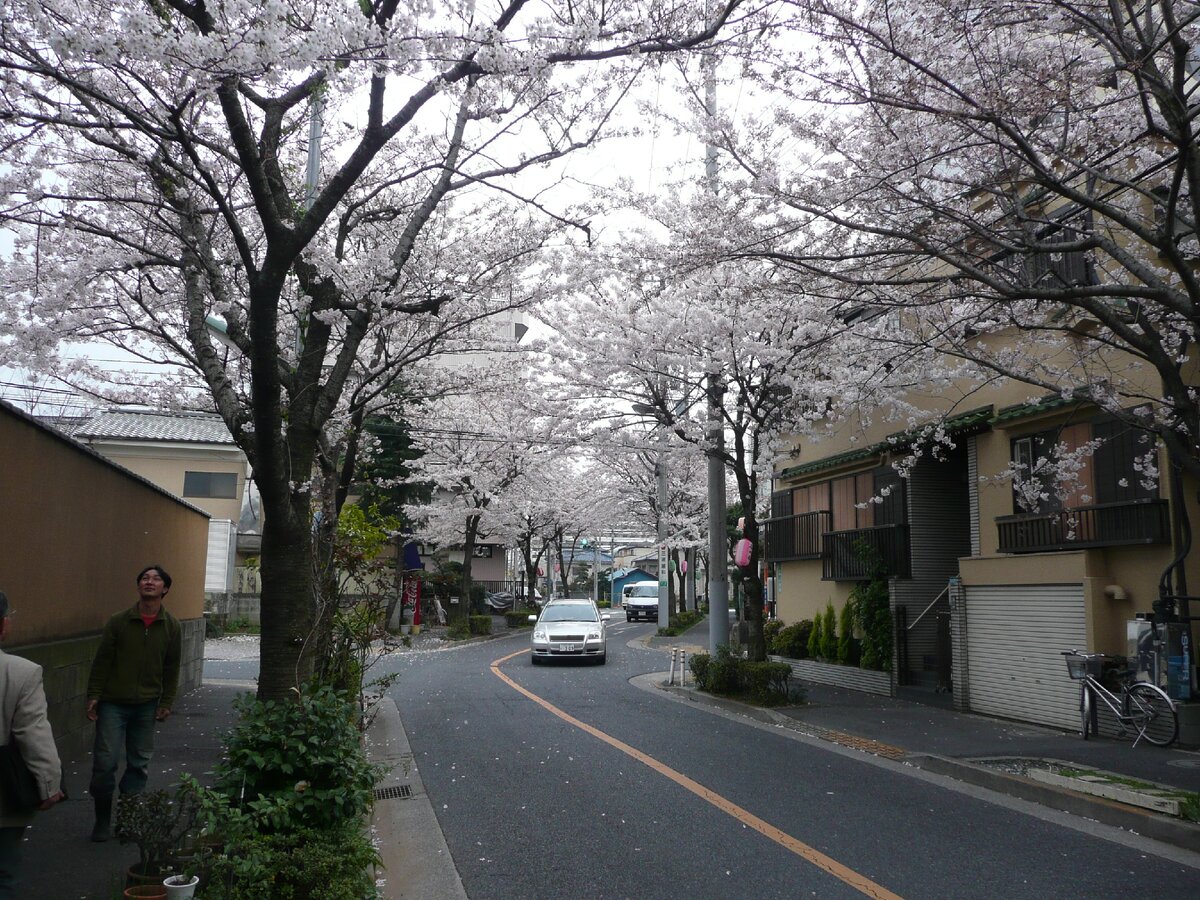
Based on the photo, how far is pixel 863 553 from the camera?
60.8 ft

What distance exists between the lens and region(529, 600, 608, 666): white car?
22812 millimetres

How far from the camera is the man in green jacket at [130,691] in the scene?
616 cm

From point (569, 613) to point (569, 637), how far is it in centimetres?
165

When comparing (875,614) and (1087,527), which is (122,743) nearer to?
(1087,527)

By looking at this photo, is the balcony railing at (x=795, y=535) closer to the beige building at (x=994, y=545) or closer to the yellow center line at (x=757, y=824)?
the beige building at (x=994, y=545)

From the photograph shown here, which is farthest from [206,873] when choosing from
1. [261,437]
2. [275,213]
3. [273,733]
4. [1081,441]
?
[1081,441]

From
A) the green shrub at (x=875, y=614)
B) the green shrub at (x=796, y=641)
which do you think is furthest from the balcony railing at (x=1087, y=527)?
the green shrub at (x=796, y=641)

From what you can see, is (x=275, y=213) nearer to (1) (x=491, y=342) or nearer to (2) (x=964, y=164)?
(2) (x=964, y=164)

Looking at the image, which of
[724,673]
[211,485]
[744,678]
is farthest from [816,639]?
[211,485]

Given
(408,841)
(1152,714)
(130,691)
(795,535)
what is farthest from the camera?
(795,535)

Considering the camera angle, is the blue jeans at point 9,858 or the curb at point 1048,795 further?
the curb at point 1048,795

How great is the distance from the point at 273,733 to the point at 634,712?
9.27m

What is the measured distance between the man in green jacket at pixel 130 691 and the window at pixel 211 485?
30.5m

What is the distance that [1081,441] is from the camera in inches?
531
